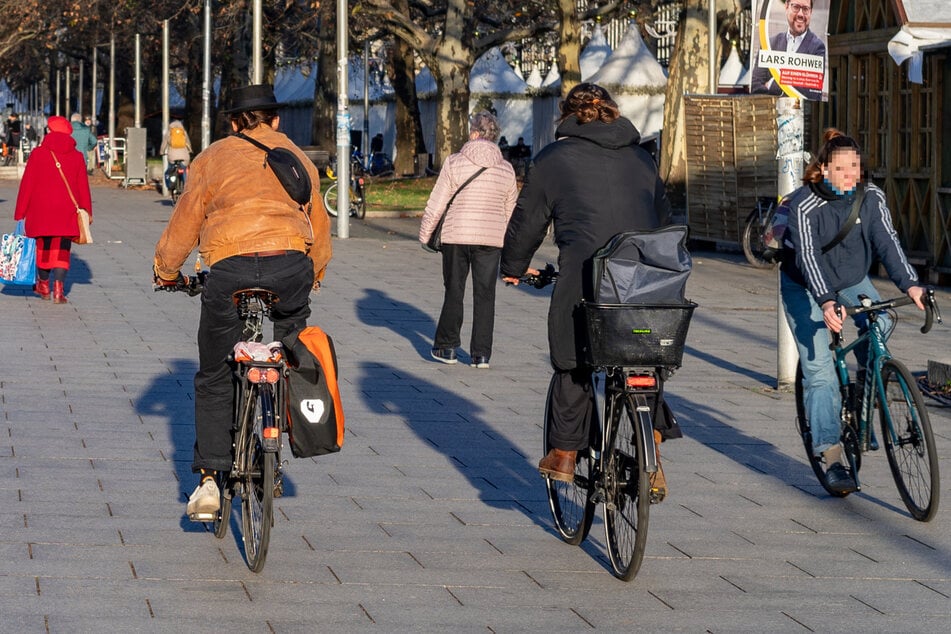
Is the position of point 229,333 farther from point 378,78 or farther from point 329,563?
point 378,78

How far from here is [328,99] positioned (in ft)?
141

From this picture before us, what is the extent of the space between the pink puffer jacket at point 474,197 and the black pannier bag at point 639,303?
5.90 m

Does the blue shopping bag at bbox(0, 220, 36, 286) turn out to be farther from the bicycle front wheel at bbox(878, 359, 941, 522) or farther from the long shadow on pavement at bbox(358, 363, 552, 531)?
the bicycle front wheel at bbox(878, 359, 941, 522)

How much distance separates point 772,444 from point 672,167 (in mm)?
18809

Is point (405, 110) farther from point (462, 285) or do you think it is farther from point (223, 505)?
point (223, 505)

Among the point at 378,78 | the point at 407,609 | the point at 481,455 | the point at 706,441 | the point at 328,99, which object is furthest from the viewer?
the point at 378,78

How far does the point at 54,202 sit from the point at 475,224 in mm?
5071

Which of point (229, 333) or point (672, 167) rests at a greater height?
point (672, 167)

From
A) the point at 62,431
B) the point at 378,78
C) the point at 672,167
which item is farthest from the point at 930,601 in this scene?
the point at 378,78

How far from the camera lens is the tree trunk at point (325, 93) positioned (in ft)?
139

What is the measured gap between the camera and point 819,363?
765cm

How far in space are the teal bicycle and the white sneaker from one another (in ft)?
8.80

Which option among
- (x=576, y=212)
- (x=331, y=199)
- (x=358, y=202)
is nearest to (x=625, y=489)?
(x=576, y=212)

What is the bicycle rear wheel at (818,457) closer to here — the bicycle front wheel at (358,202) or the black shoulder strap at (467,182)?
the black shoulder strap at (467,182)
